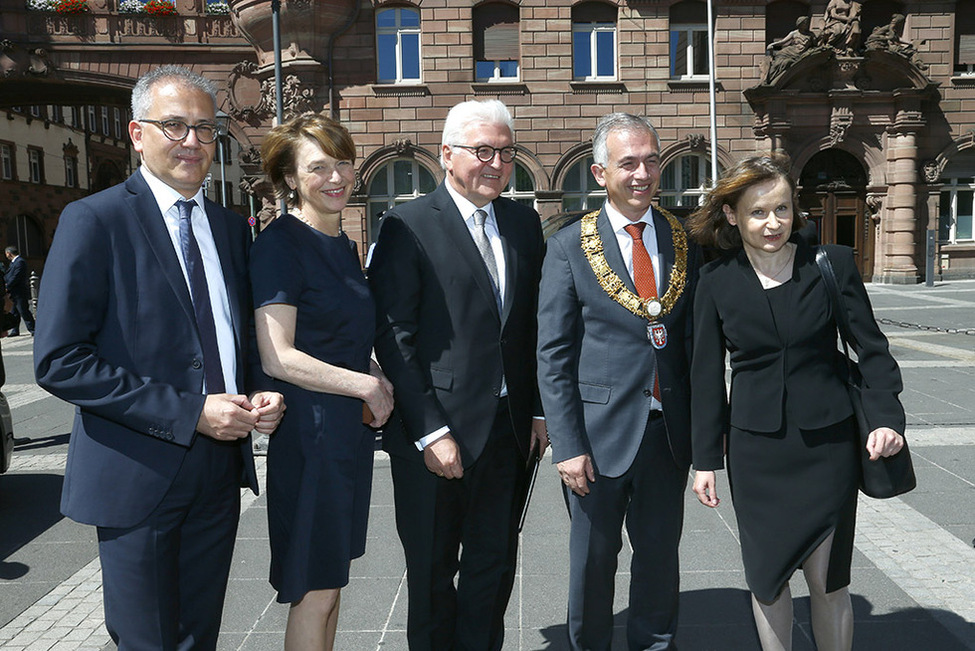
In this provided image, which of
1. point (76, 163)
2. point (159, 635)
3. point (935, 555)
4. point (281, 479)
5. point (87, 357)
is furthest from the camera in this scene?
point (76, 163)

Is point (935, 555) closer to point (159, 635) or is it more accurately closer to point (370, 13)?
point (159, 635)

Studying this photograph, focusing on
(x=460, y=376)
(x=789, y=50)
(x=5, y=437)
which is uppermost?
(x=789, y=50)

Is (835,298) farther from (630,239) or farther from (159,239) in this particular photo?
(159,239)

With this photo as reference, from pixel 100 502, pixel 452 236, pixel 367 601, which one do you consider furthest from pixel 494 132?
pixel 367 601

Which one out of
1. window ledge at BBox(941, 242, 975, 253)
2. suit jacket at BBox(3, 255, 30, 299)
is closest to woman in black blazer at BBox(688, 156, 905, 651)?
suit jacket at BBox(3, 255, 30, 299)

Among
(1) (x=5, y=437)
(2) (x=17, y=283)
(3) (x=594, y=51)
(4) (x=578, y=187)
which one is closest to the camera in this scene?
(1) (x=5, y=437)

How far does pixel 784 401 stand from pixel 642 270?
2.21ft

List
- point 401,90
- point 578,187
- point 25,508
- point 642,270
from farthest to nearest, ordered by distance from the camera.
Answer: point 578,187 < point 401,90 < point 25,508 < point 642,270

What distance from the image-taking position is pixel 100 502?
228 centimetres

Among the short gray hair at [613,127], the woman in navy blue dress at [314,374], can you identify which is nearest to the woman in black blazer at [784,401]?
the short gray hair at [613,127]

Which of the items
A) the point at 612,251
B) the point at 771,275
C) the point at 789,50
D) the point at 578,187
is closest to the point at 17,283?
the point at 578,187

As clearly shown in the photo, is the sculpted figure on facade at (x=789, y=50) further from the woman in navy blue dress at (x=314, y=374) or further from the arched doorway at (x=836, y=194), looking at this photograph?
the woman in navy blue dress at (x=314, y=374)

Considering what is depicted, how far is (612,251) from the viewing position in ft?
10.1

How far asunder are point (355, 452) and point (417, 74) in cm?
2206
